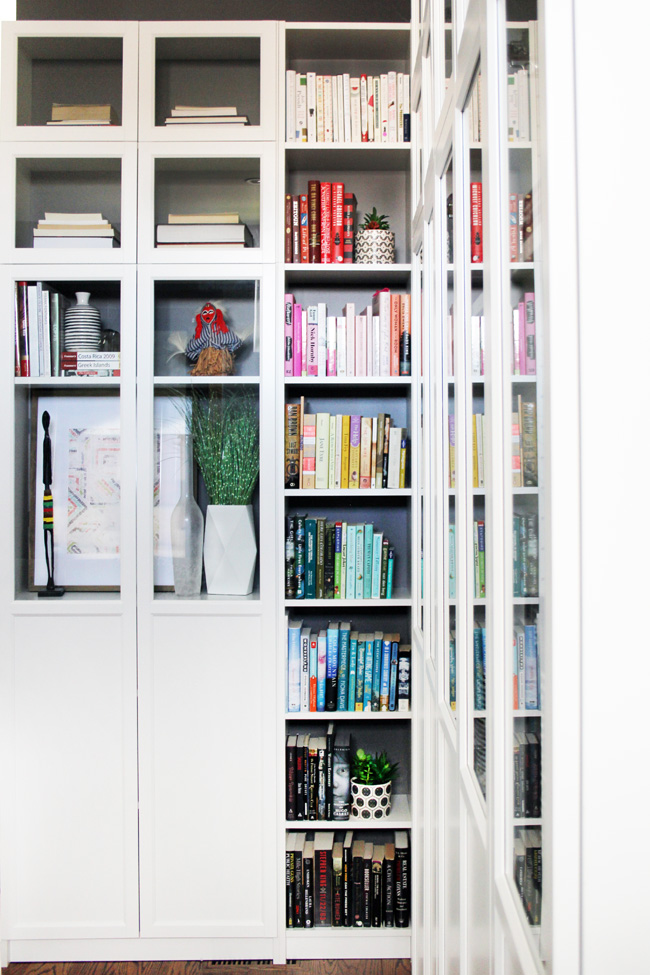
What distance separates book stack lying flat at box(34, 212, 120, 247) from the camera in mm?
2199

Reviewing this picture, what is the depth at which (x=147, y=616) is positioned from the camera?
2.18m

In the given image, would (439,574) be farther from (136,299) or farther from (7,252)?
(7,252)

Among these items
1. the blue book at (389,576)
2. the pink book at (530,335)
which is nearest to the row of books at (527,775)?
the pink book at (530,335)

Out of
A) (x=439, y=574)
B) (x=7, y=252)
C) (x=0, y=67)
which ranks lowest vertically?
(x=439, y=574)

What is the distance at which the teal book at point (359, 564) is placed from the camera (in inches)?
88.7

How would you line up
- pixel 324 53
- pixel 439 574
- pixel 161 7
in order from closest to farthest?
1. pixel 439 574
2. pixel 324 53
3. pixel 161 7

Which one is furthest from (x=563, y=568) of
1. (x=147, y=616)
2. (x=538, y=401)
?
(x=147, y=616)

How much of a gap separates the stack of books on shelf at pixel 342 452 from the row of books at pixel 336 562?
0.13 meters

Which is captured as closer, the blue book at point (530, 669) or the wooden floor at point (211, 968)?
the blue book at point (530, 669)

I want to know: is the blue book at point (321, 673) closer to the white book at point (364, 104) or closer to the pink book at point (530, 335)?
the white book at point (364, 104)

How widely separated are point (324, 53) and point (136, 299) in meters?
1.00

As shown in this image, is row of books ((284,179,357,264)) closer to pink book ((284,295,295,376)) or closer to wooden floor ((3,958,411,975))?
pink book ((284,295,295,376))

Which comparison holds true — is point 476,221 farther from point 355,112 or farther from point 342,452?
point 355,112

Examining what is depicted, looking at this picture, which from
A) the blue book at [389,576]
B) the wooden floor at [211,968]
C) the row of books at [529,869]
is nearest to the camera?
the row of books at [529,869]
